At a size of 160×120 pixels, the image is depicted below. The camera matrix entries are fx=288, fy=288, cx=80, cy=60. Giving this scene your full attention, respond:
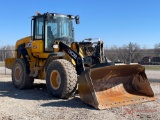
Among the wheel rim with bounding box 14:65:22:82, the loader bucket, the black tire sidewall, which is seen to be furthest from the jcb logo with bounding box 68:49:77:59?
the wheel rim with bounding box 14:65:22:82

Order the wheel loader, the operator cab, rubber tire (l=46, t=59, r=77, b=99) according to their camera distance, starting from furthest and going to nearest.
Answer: the operator cab → rubber tire (l=46, t=59, r=77, b=99) → the wheel loader

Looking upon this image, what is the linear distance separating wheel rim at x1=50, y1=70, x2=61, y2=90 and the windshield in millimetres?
1536

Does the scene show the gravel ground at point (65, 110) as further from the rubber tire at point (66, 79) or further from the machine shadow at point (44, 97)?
the rubber tire at point (66, 79)

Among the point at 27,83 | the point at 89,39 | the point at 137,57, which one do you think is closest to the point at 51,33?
the point at 89,39

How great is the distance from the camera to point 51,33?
10.2 meters

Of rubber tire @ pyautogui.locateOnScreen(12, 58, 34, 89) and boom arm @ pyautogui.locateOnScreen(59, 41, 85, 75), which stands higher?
boom arm @ pyautogui.locateOnScreen(59, 41, 85, 75)

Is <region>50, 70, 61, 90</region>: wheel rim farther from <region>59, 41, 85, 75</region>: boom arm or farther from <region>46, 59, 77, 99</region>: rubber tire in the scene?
<region>59, 41, 85, 75</region>: boom arm

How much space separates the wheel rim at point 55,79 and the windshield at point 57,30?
5.04 feet

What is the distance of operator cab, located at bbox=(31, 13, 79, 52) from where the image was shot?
10078 mm

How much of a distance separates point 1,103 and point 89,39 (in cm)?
355

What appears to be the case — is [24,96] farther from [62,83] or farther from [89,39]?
[89,39]

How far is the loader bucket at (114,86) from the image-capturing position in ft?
24.6

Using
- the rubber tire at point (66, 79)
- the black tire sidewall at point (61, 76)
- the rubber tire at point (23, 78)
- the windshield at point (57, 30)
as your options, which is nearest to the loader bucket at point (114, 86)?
the rubber tire at point (66, 79)

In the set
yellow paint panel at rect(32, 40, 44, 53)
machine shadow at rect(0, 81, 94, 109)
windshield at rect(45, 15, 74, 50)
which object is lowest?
machine shadow at rect(0, 81, 94, 109)
